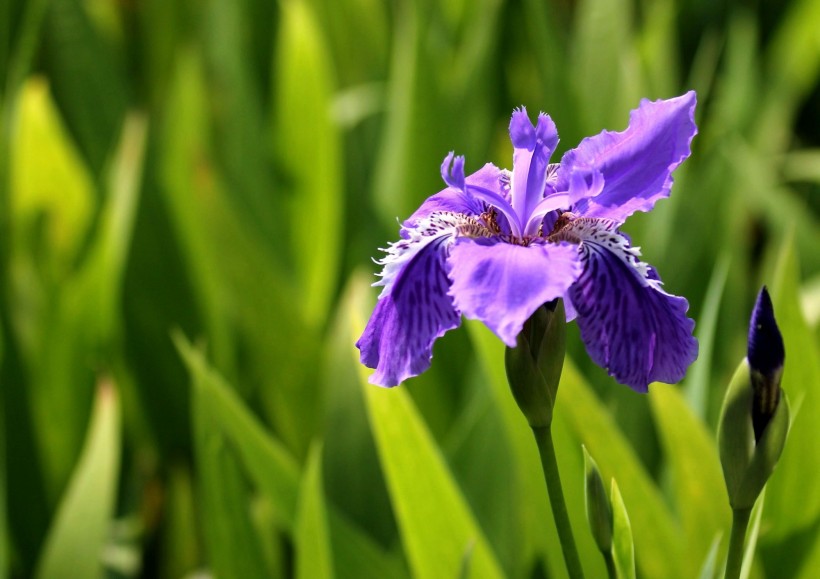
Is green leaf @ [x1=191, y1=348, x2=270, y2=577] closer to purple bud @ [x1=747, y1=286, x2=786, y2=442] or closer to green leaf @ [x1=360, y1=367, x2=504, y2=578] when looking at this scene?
green leaf @ [x1=360, y1=367, x2=504, y2=578]

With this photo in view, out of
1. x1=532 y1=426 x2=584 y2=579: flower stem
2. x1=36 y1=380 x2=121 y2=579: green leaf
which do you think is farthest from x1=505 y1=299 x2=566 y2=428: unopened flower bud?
x1=36 y1=380 x2=121 y2=579: green leaf

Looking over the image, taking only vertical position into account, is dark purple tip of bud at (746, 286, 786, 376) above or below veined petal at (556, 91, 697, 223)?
below

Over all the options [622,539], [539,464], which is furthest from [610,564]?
[539,464]

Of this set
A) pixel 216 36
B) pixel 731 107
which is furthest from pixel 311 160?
pixel 731 107

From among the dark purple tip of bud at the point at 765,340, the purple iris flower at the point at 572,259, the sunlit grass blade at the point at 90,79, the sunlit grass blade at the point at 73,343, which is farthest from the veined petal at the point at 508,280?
the sunlit grass blade at the point at 90,79

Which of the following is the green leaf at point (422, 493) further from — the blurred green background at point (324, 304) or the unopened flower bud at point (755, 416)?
the unopened flower bud at point (755, 416)

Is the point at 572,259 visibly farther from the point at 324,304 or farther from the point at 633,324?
the point at 324,304

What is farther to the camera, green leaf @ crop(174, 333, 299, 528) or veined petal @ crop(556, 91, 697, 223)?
green leaf @ crop(174, 333, 299, 528)
